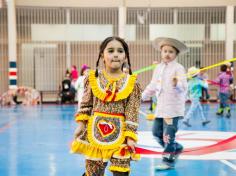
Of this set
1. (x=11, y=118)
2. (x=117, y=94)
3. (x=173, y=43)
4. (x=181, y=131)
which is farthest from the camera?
(x=11, y=118)

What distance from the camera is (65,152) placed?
6410mm

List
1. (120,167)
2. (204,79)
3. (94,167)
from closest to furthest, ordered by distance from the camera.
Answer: (120,167) < (94,167) < (204,79)

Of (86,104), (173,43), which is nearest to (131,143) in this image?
(86,104)

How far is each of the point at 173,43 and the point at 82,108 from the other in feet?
7.76

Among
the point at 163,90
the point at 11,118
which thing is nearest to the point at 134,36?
the point at 11,118

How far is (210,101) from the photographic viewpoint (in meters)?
18.3

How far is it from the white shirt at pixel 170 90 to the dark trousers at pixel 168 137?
0.12 meters

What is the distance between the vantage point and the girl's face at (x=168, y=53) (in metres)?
5.29

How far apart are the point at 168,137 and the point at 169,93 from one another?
0.55m

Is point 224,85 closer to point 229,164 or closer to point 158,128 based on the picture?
point 229,164

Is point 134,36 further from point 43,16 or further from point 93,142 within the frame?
point 93,142

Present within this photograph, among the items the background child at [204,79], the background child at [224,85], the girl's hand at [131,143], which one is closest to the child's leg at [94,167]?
the girl's hand at [131,143]

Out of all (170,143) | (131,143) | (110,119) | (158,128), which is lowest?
(170,143)

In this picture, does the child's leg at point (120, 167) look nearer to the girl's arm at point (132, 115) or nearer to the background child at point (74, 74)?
the girl's arm at point (132, 115)
